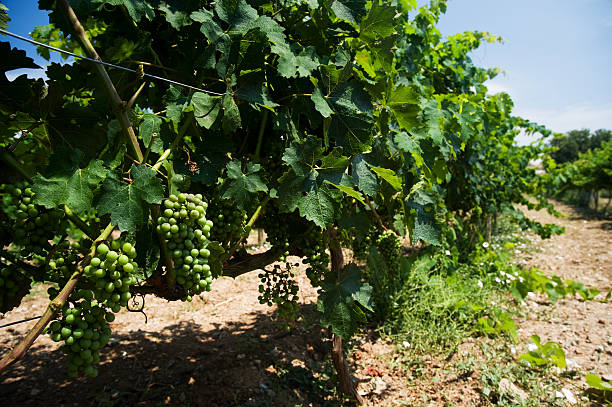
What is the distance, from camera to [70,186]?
3.46 feet

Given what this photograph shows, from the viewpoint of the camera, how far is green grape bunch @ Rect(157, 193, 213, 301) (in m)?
1.11

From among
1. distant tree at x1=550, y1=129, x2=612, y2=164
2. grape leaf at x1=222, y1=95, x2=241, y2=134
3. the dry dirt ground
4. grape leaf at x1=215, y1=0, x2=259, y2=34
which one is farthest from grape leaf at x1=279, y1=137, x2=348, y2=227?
distant tree at x1=550, y1=129, x2=612, y2=164

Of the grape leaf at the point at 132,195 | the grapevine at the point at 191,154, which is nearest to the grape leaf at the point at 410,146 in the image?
the grapevine at the point at 191,154

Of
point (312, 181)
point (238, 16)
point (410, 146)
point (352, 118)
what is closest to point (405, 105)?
point (410, 146)

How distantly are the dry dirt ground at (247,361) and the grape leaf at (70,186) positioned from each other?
85.4 inches

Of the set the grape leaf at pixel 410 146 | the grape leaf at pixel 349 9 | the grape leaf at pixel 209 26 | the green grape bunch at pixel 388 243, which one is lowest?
the green grape bunch at pixel 388 243

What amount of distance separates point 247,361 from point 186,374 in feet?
1.76

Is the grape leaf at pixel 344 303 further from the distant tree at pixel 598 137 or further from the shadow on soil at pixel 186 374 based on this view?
the distant tree at pixel 598 137

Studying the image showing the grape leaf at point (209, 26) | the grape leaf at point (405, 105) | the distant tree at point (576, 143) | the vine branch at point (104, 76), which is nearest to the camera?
the vine branch at point (104, 76)

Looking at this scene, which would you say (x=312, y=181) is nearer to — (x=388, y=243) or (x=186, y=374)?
(x=388, y=243)

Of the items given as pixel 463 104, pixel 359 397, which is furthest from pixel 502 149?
pixel 359 397

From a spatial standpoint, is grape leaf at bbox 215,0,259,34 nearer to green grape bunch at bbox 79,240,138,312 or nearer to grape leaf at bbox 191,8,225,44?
grape leaf at bbox 191,8,225,44

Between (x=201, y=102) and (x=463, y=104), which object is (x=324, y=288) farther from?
(x=463, y=104)

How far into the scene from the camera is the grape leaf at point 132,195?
3.44 feet
